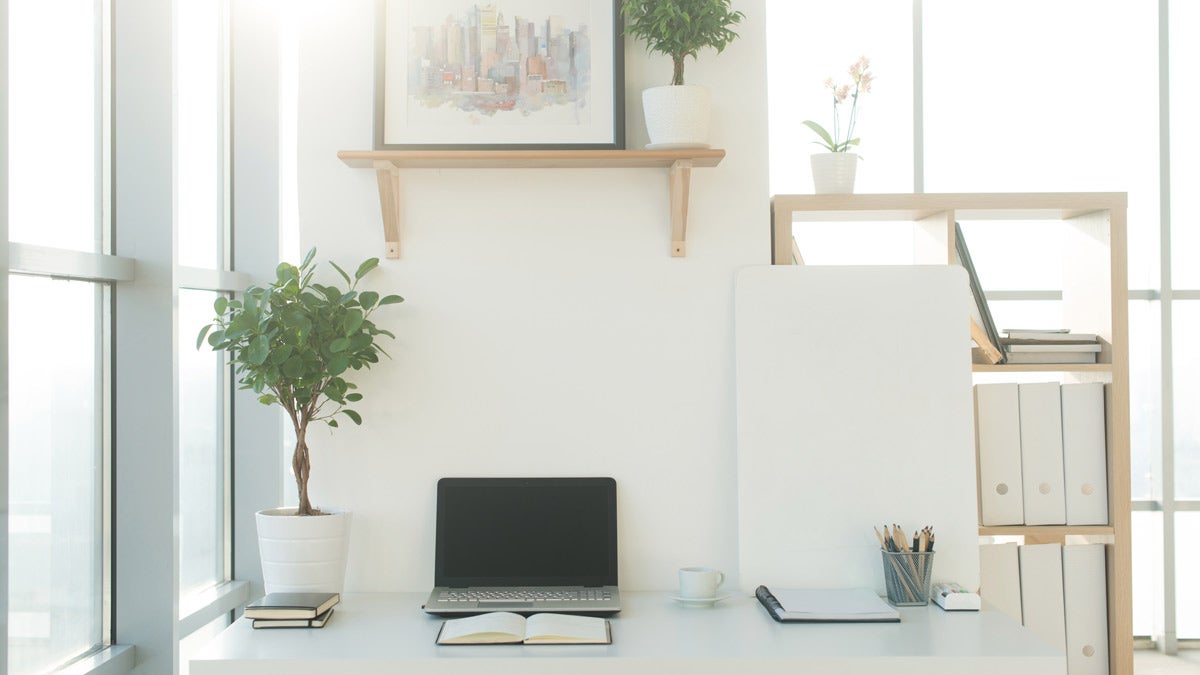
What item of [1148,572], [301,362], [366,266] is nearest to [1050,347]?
[366,266]

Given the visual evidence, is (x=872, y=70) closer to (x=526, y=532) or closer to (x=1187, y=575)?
(x=1187, y=575)

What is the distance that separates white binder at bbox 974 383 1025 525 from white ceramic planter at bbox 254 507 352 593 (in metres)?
1.54

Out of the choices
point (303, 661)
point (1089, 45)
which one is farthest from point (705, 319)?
point (1089, 45)

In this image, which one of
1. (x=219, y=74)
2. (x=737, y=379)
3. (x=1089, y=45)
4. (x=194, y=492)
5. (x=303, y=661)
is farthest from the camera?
(x=1089, y=45)

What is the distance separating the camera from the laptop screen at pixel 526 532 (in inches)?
88.7

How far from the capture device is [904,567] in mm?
2182

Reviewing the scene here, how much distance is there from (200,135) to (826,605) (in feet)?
6.66

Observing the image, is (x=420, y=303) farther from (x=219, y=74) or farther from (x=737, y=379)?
(x=219, y=74)

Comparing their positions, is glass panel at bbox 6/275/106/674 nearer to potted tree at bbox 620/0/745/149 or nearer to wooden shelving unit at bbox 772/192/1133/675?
potted tree at bbox 620/0/745/149

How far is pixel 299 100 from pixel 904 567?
1749 mm

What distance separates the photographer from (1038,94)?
3738mm

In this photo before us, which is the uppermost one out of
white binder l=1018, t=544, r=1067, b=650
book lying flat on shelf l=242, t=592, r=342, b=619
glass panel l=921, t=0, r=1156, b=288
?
glass panel l=921, t=0, r=1156, b=288

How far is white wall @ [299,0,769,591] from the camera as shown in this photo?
234 cm

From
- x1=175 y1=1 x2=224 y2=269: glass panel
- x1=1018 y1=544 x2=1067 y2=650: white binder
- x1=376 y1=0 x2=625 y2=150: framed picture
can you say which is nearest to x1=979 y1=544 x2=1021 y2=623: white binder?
x1=1018 y1=544 x2=1067 y2=650: white binder
